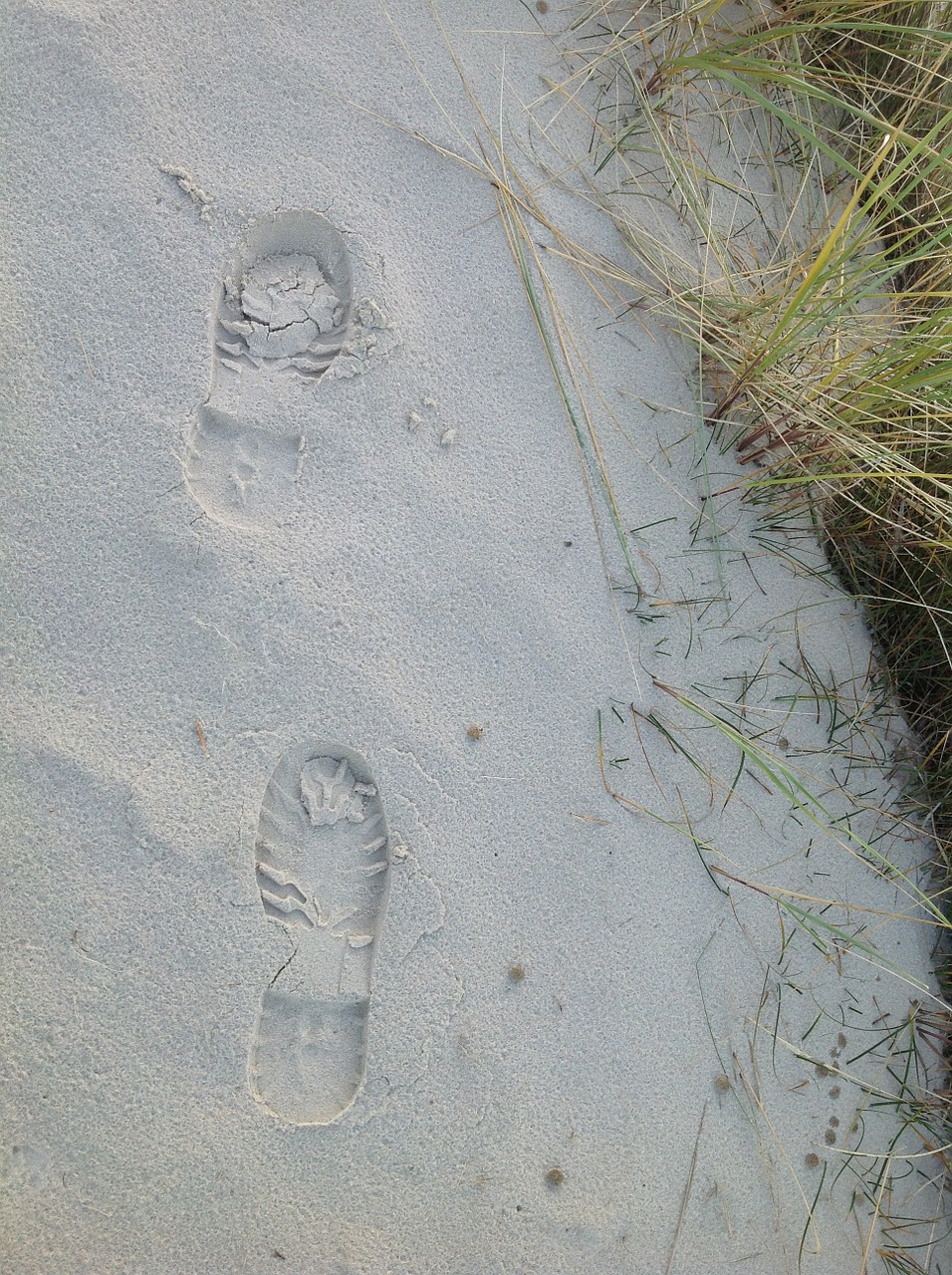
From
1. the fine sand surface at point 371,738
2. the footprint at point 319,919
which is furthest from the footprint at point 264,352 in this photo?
the footprint at point 319,919

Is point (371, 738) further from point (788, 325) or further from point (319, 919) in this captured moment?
point (788, 325)

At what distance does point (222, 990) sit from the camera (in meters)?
1.32

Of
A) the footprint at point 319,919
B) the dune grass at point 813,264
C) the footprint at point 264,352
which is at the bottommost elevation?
the footprint at point 319,919

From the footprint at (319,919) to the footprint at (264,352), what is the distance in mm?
420

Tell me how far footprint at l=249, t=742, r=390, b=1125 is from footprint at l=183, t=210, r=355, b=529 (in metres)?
0.42

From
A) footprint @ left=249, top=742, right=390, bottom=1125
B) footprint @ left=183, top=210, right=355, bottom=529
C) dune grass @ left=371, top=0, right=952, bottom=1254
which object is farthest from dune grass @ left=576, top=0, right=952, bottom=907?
footprint @ left=249, top=742, right=390, bottom=1125

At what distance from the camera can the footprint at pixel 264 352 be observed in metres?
1.39

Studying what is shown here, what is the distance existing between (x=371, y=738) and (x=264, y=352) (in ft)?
2.07

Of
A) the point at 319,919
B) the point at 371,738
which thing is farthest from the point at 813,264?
the point at 319,919

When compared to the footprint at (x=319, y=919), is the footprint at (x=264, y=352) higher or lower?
higher

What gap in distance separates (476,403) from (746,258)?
1.84ft

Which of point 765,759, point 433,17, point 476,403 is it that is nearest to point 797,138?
point 433,17

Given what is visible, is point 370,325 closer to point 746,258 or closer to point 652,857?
point 746,258

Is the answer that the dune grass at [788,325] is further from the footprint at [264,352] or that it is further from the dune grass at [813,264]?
the footprint at [264,352]
